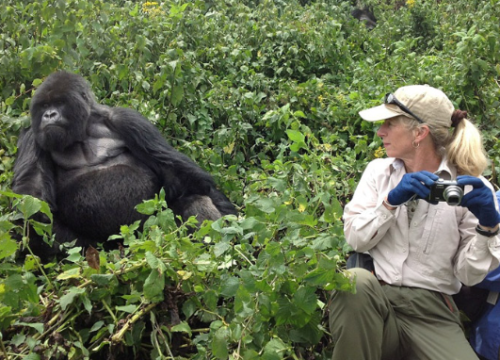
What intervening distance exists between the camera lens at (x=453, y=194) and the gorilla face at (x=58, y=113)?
8.06 feet

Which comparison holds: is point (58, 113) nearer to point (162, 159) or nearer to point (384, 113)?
point (162, 159)

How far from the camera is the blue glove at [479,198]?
2.31 metres

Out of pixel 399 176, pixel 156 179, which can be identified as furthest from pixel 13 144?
pixel 399 176

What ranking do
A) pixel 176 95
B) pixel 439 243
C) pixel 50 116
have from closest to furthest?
pixel 439 243
pixel 50 116
pixel 176 95

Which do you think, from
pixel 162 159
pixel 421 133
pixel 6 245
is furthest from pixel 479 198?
pixel 162 159

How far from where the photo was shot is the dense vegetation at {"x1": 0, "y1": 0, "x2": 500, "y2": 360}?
248 centimetres

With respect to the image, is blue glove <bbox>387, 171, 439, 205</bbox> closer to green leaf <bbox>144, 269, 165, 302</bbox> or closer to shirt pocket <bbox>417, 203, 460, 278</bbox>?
shirt pocket <bbox>417, 203, 460, 278</bbox>

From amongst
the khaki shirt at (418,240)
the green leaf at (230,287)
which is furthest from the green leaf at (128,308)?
the khaki shirt at (418,240)

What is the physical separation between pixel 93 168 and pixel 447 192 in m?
2.42

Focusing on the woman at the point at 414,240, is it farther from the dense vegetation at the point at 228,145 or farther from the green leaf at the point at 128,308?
the green leaf at the point at 128,308

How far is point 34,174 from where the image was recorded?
3.88 metres

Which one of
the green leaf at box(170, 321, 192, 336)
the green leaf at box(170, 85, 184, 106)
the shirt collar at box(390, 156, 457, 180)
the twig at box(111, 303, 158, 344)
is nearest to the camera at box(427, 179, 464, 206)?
the shirt collar at box(390, 156, 457, 180)

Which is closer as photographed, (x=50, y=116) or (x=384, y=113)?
(x=384, y=113)

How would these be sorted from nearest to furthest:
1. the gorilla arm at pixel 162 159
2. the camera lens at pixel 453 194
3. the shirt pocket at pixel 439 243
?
the camera lens at pixel 453 194, the shirt pocket at pixel 439 243, the gorilla arm at pixel 162 159
